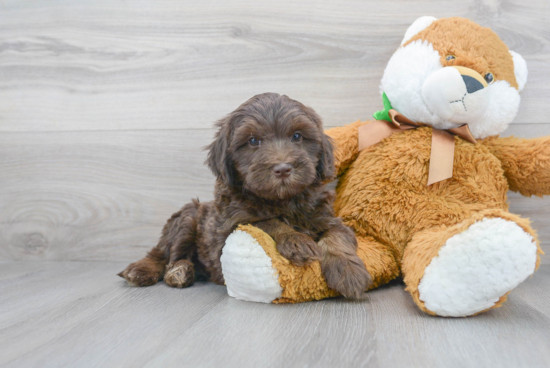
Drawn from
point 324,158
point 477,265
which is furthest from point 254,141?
point 477,265

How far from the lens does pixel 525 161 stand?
1.88 metres

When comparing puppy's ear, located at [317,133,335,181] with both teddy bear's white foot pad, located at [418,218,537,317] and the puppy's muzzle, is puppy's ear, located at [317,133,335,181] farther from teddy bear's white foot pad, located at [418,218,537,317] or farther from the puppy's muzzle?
teddy bear's white foot pad, located at [418,218,537,317]

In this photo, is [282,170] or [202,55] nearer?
[282,170]

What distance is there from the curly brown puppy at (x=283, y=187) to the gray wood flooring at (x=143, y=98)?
0.26 m

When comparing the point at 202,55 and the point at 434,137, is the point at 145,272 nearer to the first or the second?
the point at 202,55

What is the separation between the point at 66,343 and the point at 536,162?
6.33 feet

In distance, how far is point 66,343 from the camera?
4.25 ft

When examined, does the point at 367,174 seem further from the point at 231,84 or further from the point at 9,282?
the point at 9,282

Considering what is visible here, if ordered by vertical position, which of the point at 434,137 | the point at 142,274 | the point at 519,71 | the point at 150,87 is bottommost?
the point at 142,274

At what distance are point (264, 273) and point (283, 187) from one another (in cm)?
31

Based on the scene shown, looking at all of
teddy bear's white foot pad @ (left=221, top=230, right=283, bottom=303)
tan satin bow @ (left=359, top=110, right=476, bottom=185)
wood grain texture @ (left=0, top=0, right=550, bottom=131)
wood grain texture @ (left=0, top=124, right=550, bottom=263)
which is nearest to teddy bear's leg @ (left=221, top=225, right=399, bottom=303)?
teddy bear's white foot pad @ (left=221, top=230, right=283, bottom=303)

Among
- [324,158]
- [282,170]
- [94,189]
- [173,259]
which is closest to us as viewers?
[282,170]

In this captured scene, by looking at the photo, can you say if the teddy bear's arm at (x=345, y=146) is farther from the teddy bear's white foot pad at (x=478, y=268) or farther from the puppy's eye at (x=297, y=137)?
the teddy bear's white foot pad at (x=478, y=268)

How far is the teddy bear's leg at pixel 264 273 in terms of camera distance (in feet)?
4.99
